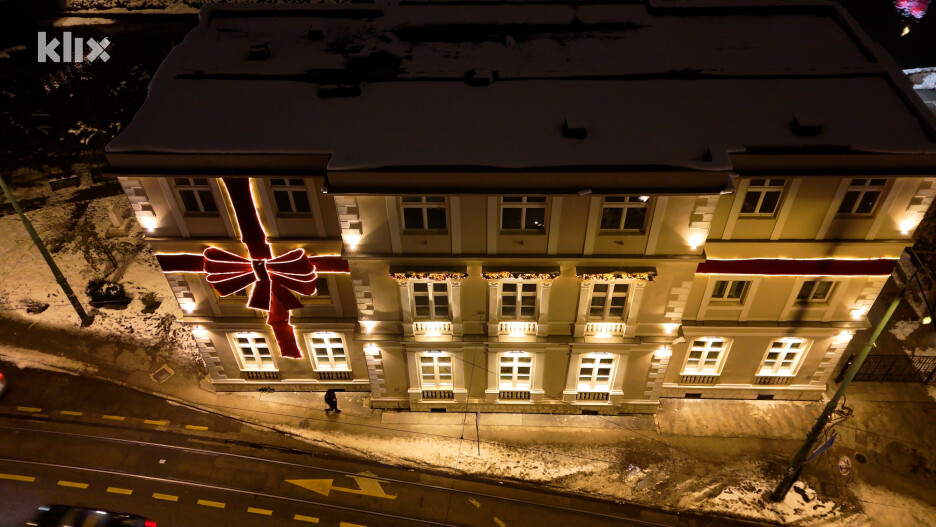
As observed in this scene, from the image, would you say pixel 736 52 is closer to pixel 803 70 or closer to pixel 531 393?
pixel 803 70

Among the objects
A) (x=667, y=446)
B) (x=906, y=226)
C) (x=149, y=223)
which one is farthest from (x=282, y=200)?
(x=906, y=226)

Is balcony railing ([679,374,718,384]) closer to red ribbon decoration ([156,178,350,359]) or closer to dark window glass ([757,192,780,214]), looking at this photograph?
dark window glass ([757,192,780,214])

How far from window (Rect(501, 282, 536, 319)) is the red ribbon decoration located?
24.1ft

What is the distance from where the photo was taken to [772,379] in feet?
101

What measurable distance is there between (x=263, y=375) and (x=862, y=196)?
30.0m

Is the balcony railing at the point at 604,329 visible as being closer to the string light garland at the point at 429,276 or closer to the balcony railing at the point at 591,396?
the balcony railing at the point at 591,396

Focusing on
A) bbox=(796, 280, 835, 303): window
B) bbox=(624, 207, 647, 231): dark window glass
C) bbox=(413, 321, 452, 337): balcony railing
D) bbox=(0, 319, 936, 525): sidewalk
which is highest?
bbox=(624, 207, 647, 231): dark window glass

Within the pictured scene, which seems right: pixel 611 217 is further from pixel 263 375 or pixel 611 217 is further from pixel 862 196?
pixel 263 375

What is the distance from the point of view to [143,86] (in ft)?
161

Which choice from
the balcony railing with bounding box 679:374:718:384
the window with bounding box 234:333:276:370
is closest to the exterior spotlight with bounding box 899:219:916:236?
the balcony railing with bounding box 679:374:718:384

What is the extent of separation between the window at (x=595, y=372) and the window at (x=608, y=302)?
239 cm

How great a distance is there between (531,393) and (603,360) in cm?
418

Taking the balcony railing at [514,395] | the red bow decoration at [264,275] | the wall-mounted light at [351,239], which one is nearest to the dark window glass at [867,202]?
the balcony railing at [514,395]

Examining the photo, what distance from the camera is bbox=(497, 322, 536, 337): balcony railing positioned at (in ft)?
88.8
